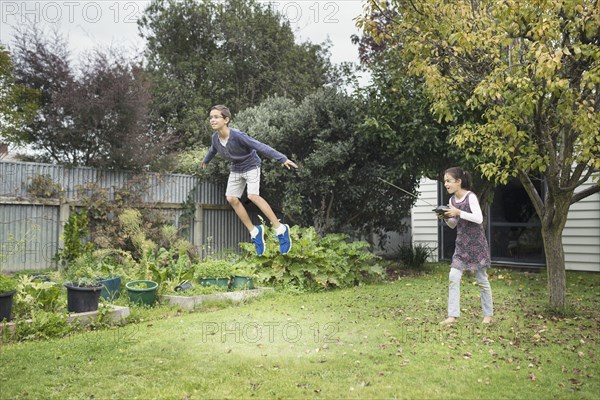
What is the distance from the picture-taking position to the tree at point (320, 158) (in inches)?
411

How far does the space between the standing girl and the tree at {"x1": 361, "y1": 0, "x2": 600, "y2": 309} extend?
702 mm

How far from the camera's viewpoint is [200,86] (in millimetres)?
21922

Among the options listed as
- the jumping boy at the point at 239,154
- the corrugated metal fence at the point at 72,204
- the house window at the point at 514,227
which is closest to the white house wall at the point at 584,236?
the house window at the point at 514,227

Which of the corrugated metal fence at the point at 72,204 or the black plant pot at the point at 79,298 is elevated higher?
the corrugated metal fence at the point at 72,204

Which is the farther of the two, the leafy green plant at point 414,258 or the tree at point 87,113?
the leafy green plant at point 414,258

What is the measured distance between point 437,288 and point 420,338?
12.2 ft

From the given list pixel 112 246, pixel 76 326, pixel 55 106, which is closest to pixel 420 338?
pixel 76 326

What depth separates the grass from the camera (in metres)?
3.73

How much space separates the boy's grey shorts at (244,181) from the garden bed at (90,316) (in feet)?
6.44

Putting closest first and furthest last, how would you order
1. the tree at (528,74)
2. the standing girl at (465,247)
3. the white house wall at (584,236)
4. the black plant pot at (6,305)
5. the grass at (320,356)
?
1. the grass at (320,356)
2. the tree at (528,74)
3. the black plant pot at (6,305)
4. the standing girl at (465,247)
5. the white house wall at (584,236)

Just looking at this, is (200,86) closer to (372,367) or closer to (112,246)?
(112,246)

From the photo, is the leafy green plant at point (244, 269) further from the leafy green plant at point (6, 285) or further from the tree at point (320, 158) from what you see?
the leafy green plant at point (6, 285)

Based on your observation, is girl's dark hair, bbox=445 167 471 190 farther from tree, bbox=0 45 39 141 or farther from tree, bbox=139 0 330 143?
tree, bbox=139 0 330 143

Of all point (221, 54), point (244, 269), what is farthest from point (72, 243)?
point (221, 54)
